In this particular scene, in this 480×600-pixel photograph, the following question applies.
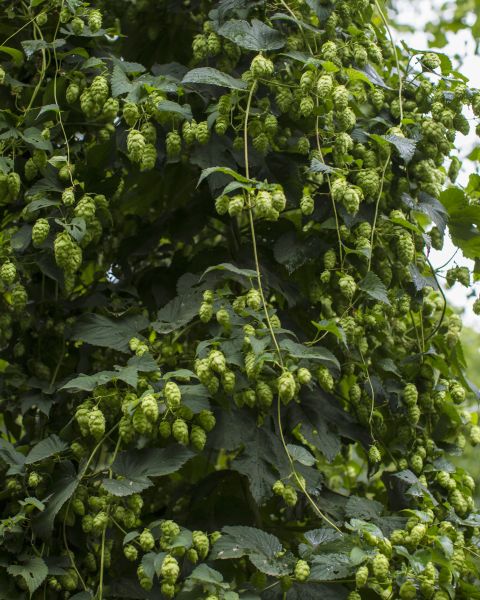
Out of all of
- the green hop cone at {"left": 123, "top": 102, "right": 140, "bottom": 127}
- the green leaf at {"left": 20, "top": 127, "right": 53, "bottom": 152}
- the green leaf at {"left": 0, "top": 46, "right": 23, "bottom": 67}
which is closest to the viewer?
the green hop cone at {"left": 123, "top": 102, "right": 140, "bottom": 127}

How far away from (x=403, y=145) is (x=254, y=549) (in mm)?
1014

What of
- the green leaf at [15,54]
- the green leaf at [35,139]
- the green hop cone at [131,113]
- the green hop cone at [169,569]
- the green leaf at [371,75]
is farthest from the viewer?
the green leaf at [371,75]

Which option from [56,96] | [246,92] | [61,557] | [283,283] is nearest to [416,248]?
[283,283]

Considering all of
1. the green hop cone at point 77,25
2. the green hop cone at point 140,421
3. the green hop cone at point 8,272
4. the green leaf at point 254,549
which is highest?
the green hop cone at point 77,25

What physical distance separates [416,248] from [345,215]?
0.94 feet

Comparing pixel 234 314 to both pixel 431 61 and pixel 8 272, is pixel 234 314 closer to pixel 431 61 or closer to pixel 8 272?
pixel 8 272

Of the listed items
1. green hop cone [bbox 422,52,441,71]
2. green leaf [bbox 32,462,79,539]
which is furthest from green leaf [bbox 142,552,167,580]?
green hop cone [bbox 422,52,441,71]

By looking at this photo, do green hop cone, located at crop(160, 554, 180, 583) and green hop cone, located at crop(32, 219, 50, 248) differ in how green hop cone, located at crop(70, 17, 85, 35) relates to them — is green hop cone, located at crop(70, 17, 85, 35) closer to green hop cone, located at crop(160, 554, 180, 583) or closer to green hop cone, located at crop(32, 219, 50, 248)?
green hop cone, located at crop(32, 219, 50, 248)

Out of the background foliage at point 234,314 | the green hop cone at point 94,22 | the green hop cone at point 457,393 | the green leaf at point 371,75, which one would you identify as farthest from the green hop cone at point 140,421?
the green leaf at point 371,75

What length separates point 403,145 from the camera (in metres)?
2.14

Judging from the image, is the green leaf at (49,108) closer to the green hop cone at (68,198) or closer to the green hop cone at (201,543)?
the green hop cone at (68,198)

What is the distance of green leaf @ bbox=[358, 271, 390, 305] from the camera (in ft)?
6.67

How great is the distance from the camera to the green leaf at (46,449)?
1.92 meters

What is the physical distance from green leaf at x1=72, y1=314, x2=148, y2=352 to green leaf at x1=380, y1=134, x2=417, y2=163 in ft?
2.42
